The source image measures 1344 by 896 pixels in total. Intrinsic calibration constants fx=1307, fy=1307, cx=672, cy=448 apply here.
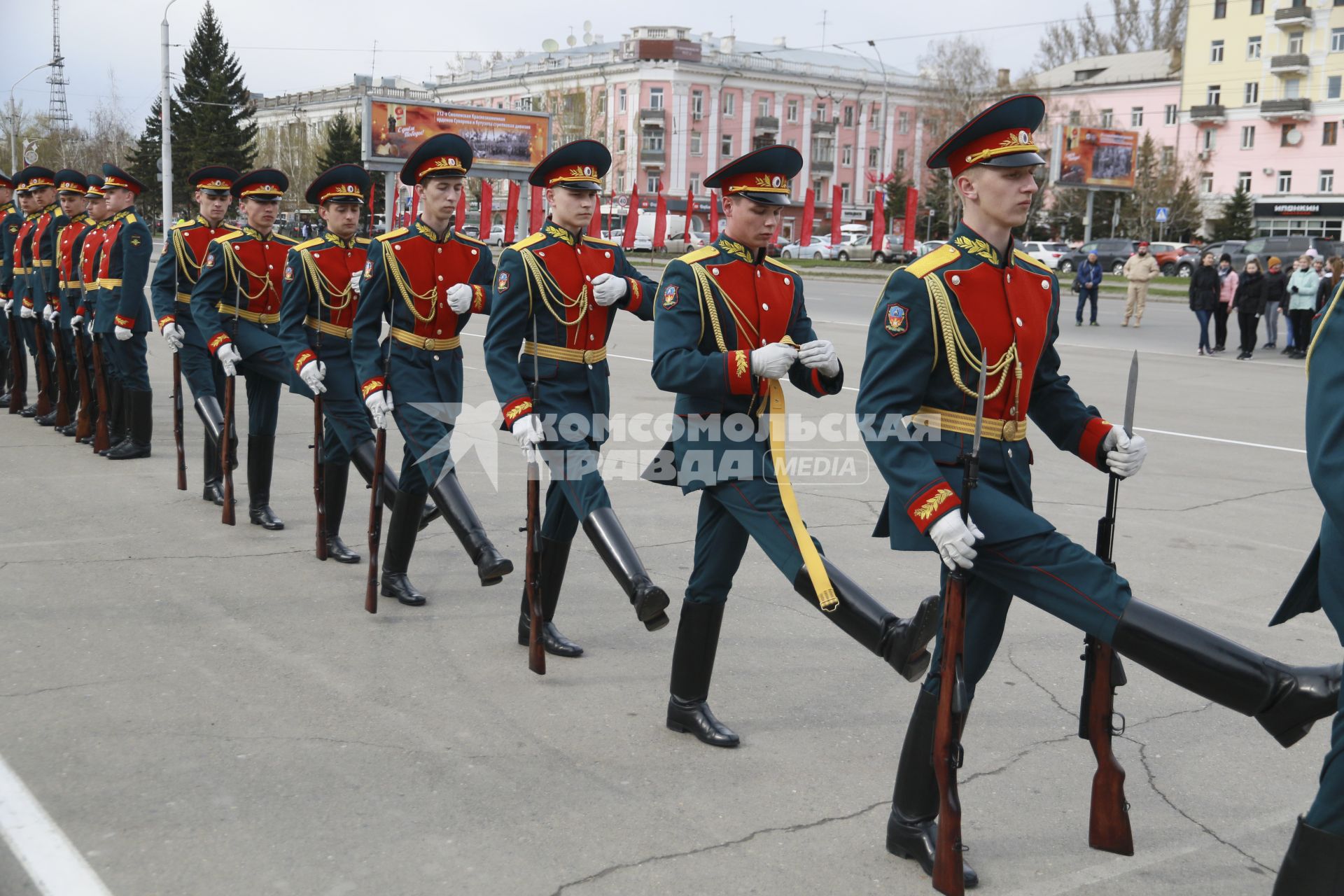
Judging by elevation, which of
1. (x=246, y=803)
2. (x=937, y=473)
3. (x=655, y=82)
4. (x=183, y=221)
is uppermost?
(x=655, y=82)

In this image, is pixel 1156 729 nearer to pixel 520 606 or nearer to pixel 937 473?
pixel 937 473

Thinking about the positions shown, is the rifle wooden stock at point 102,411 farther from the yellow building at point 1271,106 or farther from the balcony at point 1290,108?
the balcony at point 1290,108

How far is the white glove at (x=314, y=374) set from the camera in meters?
6.64

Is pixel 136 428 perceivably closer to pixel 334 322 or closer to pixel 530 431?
pixel 334 322

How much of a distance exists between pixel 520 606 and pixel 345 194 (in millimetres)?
2424

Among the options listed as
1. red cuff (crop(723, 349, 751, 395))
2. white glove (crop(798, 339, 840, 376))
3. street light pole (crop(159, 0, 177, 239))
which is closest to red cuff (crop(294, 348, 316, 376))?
red cuff (crop(723, 349, 751, 395))

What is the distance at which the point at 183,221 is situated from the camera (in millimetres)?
9125

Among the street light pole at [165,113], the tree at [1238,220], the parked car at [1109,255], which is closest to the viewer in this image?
the street light pole at [165,113]

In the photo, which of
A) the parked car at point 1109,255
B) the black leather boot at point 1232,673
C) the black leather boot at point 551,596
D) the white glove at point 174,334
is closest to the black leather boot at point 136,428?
the white glove at point 174,334

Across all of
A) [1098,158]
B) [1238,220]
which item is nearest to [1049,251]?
[1098,158]

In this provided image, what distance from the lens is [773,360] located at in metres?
4.18

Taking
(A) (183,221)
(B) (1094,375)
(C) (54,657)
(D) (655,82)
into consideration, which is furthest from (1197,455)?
(D) (655,82)

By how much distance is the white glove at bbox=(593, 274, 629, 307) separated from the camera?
5.39 metres

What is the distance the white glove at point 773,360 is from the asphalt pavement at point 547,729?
133 cm
